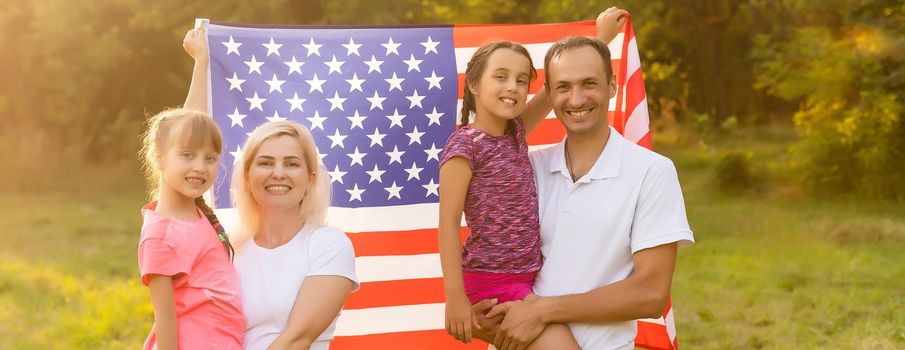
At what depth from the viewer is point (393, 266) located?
5.05 meters

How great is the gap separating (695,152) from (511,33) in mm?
13985

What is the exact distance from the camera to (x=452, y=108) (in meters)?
5.12

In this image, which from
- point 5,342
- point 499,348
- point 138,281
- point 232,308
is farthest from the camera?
point 138,281

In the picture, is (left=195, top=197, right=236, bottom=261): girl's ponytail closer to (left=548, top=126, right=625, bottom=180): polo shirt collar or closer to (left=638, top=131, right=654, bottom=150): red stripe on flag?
(left=548, top=126, right=625, bottom=180): polo shirt collar

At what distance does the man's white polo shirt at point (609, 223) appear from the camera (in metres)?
3.46

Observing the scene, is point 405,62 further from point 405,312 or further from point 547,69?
point 547,69

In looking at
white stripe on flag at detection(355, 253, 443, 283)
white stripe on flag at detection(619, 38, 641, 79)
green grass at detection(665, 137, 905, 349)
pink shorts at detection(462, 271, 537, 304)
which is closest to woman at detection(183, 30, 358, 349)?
pink shorts at detection(462, 271, 537, 304)

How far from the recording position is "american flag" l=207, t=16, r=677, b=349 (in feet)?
16.4

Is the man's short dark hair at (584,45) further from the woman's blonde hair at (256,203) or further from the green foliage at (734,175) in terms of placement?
the green foliage at (734,175)

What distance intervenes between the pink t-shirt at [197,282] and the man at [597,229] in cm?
85

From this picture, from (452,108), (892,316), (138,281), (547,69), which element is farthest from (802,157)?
(547,69)

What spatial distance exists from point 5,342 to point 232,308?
16.5ft

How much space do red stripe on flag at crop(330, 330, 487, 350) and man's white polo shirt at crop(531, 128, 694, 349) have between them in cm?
156

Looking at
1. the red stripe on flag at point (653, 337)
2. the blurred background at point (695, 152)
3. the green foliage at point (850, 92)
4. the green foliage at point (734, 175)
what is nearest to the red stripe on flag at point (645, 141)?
the red stripe on flag at point (653, 337)
